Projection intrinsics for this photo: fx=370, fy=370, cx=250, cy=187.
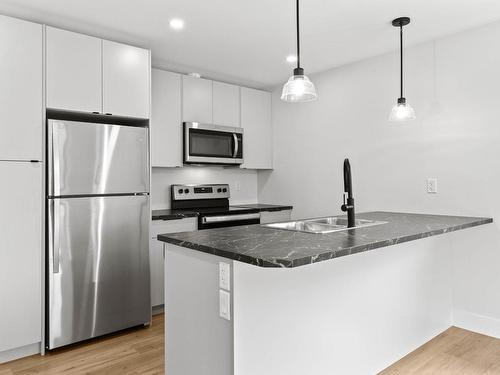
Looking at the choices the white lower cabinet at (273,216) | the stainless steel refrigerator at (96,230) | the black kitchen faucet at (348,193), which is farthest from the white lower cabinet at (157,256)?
the black kitchen faucet at (348,193)

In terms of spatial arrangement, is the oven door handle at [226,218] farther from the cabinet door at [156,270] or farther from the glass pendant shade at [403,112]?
the glass pendant shade at [403,112]

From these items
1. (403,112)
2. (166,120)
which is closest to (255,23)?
(403,112)

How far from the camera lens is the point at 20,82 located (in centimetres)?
253

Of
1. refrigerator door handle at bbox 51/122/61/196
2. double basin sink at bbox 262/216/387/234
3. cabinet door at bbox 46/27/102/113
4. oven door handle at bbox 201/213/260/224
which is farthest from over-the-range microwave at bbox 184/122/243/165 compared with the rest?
double basin sink at bbox 262/216/387/234

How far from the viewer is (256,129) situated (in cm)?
445

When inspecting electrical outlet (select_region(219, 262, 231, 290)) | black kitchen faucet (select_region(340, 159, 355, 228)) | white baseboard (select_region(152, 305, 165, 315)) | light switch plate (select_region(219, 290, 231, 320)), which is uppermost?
black kitchen faucet (select_region(340, 159, 355, 228))

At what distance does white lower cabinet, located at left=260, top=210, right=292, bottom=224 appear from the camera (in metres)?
4.10

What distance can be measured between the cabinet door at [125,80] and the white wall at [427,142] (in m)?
1.85

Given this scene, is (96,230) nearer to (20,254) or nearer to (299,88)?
(20,254)

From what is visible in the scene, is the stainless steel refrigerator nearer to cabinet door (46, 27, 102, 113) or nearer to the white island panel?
cabinet door (46, 27, 102, 113)

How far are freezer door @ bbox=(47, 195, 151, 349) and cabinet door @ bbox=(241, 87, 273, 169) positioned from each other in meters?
1.66

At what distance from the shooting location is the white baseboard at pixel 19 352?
2.52 m

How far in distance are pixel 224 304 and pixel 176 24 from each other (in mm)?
2134

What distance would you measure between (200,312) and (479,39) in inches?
112
